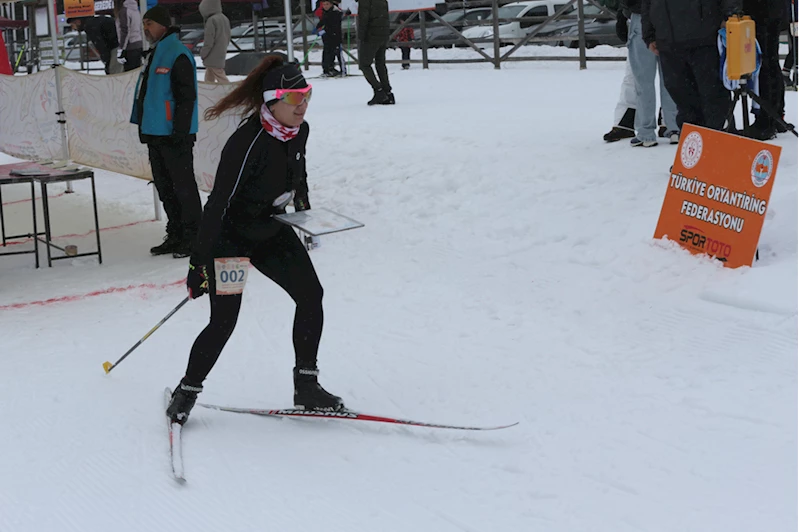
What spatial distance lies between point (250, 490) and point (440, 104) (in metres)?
9.51

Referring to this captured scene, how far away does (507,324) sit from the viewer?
5.84m

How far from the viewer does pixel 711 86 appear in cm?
685

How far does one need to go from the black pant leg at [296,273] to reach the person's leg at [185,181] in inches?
123

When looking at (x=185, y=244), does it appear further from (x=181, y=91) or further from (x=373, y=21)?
(x=373, y=21)

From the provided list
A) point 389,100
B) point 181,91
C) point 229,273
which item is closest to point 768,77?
point 181,91

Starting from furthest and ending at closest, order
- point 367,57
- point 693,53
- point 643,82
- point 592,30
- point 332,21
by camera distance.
A: point 592,30, point 332,21, point 367,57, point 643,82, point 693,53

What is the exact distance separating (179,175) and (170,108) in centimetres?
50

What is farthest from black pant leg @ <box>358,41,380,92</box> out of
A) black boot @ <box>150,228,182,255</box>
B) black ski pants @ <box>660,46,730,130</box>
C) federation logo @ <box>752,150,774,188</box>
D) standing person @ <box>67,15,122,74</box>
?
federation logo @ <box>752,150,774,188</box>

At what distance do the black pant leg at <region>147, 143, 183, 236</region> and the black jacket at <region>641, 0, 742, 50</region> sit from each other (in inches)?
148

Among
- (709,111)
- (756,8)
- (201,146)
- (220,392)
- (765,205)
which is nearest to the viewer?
(220,392)

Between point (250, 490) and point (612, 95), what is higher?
point (612, 95)

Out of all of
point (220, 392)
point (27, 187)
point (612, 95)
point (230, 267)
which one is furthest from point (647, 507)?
point (27, 187)

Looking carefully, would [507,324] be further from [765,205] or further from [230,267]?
[230,267]

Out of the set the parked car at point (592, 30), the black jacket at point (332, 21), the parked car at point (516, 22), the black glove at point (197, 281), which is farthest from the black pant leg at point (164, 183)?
the parked car at point (516, 22)
